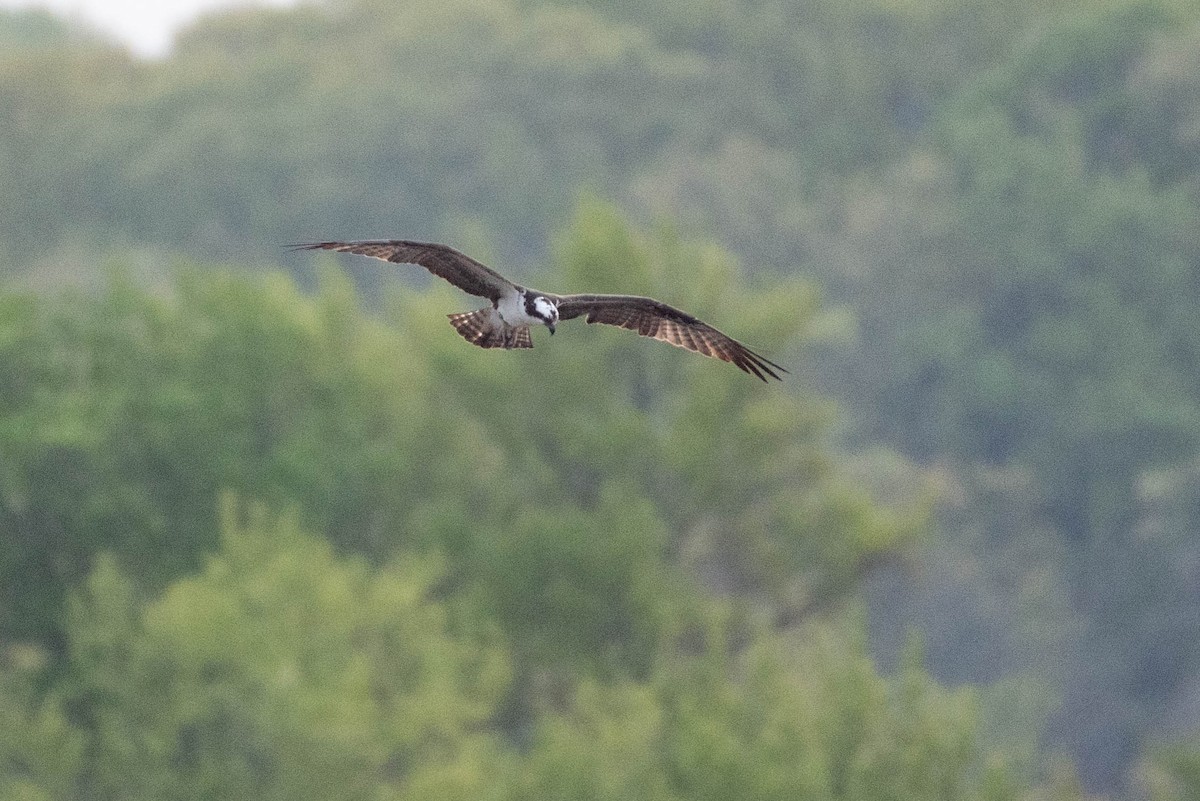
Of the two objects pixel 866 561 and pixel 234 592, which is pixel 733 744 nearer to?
pixel 234 592

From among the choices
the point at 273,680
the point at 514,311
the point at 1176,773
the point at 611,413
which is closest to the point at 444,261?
the point at 514,311

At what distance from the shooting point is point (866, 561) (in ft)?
96.5

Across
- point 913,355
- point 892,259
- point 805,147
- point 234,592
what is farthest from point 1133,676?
point 234,592

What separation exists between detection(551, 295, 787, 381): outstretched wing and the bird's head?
0.96 feet

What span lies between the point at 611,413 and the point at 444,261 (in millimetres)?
17734

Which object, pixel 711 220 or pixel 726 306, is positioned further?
pixel 711 220

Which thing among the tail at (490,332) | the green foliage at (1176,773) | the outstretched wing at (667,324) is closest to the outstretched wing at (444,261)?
the tail at (490,332)

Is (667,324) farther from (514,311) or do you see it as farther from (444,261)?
(444,261)

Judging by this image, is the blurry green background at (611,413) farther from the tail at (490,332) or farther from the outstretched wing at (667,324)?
the tail at (490,332)

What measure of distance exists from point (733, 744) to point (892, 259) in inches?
1079

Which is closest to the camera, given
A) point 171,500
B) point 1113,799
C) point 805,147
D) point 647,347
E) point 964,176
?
point 171,500

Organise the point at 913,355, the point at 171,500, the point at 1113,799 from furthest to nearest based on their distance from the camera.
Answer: the point at 913,355 → the point at 1113,799 → the point at 171,500

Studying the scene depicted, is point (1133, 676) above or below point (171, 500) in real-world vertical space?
above

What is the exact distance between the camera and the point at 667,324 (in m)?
11.9
